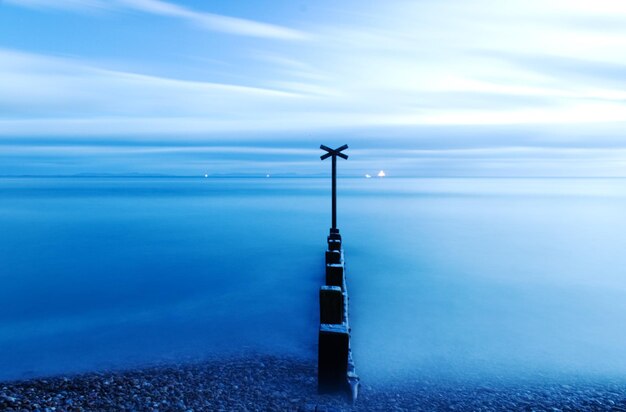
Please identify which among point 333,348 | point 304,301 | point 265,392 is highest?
point 333,348

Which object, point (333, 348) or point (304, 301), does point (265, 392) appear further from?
point (304, 301)

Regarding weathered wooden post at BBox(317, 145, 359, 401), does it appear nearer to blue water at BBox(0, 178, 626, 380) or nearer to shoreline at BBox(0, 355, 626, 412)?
shoreline at BBox(0, 355, 626, 412)

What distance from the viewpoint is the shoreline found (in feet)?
21.3

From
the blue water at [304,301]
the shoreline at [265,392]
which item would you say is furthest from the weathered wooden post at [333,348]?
the blue water at [304,301]

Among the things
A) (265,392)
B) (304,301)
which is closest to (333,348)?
(265,392)

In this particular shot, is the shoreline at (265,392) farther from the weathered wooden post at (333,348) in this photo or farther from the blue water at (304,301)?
the blue water at (304,301)

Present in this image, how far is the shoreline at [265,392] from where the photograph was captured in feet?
21.3

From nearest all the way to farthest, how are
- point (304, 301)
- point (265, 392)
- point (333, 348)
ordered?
point (333, 348) < point (265, 392) < point (304, 301)

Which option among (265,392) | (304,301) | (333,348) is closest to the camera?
(333,348)

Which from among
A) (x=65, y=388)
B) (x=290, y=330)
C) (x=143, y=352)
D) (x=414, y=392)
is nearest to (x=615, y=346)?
(x=414, y=392)

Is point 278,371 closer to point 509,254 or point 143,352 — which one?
point 143,352

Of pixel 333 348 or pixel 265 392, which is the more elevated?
pixel 333 348

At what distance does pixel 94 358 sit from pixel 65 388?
178cm

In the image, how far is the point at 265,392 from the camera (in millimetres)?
6926
